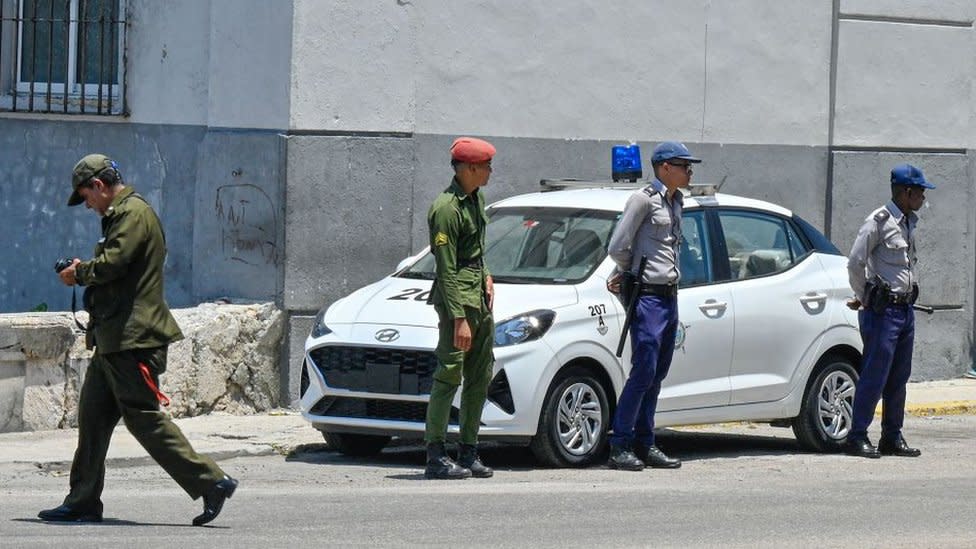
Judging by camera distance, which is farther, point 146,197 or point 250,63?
point 146,197

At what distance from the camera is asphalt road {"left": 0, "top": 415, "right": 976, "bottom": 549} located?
822cm

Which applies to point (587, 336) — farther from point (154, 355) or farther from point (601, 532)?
point (154, 355)

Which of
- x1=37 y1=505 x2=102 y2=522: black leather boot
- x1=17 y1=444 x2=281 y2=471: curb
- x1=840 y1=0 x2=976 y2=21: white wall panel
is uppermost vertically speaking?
x1=840 y1=0 x2=976 y2=21: white wall panel

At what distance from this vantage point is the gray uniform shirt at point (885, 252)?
1157 centimetres

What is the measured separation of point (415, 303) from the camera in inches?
429

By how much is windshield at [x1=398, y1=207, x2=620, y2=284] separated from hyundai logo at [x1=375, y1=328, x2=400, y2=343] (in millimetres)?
851

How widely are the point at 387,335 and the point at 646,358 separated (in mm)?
1534

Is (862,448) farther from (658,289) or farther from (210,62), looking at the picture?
(210,62)

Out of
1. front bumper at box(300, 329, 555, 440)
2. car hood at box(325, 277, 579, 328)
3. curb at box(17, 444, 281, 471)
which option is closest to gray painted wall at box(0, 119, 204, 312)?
curb at box(17, 444, 281, 471)

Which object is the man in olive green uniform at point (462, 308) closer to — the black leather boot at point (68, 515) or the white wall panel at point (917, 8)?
the black leather boot at point (68, 515)

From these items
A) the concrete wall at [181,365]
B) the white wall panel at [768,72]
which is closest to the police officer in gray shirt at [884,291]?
the white wall panel at [768,72]

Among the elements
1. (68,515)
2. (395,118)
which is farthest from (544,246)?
(68,515)

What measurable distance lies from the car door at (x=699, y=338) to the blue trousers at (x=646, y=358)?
348 millimetres

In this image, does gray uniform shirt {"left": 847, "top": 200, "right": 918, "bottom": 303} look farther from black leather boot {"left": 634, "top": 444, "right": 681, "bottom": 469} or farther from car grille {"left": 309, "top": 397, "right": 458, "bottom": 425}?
car grille {"left": 309, "top": 397, "right": 458, "bottom": 425}
